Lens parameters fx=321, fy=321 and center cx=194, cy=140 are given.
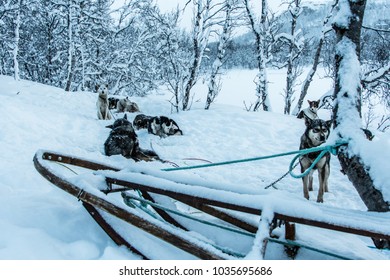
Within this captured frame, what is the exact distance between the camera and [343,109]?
2.54 meters

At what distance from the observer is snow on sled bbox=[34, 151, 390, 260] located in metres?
1.49

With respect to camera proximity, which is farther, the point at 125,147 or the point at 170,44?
the point at 170,44

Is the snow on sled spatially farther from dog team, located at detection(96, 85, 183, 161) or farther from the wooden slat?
dog team, located at detection(96, 85, 183, 161)

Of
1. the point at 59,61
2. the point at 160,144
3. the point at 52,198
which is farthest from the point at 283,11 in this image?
the point at 59,61

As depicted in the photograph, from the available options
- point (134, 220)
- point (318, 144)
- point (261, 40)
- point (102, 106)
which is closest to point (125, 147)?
point (318, 144)

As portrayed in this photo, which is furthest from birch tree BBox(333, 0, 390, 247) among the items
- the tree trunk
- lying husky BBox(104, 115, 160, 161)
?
lying husky BBox(104, 115, 160, 161)

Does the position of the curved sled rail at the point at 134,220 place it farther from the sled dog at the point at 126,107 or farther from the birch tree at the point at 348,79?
the sled dog at the point at 126,107

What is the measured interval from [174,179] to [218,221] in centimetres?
47

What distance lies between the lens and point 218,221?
2.27 metres

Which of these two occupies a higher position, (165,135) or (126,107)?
(126,107)

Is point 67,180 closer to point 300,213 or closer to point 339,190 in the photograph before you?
point 300,213

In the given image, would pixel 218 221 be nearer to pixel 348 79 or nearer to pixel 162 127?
pixel 348 79

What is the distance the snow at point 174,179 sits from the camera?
1767 millimetres

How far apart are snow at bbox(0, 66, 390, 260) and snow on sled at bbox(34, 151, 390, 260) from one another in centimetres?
1
